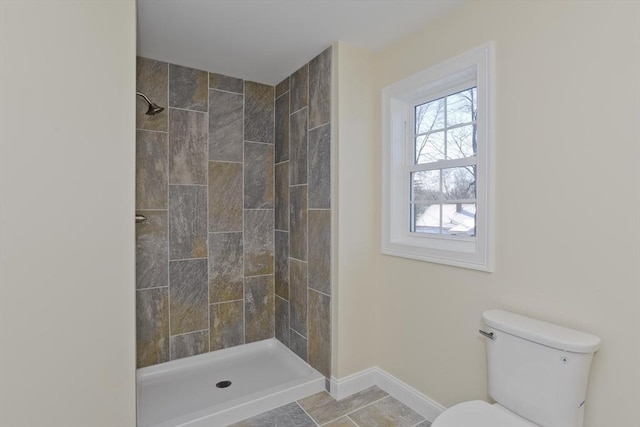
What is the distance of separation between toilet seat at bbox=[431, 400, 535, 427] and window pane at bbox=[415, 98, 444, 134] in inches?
58.7

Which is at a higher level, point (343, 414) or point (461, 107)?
point (461, 107)

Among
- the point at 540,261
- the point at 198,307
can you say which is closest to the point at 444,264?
the point at 540,261

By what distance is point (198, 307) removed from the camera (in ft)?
8.63

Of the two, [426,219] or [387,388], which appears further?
[387,388]

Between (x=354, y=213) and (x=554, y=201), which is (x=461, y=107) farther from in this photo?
(x=354, y=213)

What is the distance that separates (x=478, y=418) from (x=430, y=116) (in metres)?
1.64

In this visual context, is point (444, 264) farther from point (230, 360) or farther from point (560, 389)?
point (230, 360)

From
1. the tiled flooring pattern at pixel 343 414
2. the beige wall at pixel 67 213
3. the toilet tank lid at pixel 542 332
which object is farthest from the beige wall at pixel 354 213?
the beige wall at pixel 67 213

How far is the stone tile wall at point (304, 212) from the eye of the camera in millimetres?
2260

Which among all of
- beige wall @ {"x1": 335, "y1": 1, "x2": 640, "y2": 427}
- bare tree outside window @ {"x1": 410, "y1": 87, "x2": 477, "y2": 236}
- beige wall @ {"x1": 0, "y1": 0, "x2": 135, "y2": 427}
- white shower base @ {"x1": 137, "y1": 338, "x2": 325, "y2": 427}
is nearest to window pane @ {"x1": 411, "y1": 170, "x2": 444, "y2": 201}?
bare tree outside window @ {"x1": 410, "y1": 87, "x2": 477, "y2": 236}

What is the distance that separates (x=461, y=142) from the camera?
6.15 ft

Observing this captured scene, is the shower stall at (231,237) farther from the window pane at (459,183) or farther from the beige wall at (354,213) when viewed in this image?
the window pane at (459,183)

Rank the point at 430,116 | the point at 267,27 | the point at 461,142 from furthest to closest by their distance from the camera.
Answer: the point at 430,116
the point at 267,27
the point at 461,142

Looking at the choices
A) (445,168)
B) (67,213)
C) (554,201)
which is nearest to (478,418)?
(554,201)
